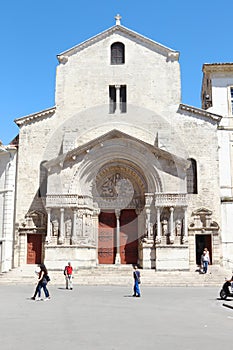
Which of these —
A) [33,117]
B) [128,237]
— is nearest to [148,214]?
[128,237]

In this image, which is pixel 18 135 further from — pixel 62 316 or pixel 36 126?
pixel 62 316

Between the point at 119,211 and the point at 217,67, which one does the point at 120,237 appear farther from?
the point at 217,67

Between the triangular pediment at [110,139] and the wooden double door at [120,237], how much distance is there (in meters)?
4.02

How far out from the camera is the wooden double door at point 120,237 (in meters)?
24.0

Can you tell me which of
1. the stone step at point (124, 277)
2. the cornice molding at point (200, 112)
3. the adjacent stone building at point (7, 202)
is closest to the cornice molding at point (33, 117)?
the adjacent stone building at point (7, 202)

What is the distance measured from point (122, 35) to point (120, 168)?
8992 millimetres

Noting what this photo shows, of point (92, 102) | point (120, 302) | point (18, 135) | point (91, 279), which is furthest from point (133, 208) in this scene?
point (120, 302)

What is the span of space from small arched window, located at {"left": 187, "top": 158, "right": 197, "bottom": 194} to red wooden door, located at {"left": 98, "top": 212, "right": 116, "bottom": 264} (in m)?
4.83

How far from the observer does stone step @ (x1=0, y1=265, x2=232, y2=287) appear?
19516 mm

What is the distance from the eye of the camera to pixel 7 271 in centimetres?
2338

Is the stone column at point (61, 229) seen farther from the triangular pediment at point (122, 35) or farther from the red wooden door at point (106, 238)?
the triangular pediment at point (122, 35)

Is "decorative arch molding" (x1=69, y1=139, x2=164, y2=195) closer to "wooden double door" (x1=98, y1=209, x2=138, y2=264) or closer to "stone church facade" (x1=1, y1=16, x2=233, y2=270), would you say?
"stone church facade" (x1=1, y1=16, x2=233, y2=270)

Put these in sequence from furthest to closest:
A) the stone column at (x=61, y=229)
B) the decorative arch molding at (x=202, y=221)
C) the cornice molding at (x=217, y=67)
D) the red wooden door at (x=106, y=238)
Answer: the cornice molding at (x=217, y=67) < the red wooden door at (x=106, y=238) < the decorative arch molding at (x=202, y=221) < the stone column at (x=61, y=229)

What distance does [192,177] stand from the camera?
24.2m
